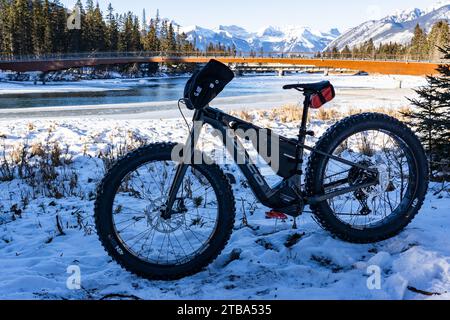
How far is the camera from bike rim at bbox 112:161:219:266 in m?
3.12

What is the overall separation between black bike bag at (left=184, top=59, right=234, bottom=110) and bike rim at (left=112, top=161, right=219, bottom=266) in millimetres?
511

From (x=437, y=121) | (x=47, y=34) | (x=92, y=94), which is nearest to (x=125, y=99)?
(x=92, y=94)

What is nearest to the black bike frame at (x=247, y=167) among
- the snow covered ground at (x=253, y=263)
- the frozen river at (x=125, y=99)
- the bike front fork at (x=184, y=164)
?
the bike front fork at (x=184, y=164)

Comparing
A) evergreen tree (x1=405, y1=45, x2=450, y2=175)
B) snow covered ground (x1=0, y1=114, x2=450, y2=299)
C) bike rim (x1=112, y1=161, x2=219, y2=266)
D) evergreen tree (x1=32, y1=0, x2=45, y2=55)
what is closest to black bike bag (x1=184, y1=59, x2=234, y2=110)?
bike rim (x1=112, y1=161, x2=219, y2=266)

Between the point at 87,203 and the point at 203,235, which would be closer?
the point at 203,235

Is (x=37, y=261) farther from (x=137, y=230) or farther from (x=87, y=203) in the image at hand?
(x=87, y=203)

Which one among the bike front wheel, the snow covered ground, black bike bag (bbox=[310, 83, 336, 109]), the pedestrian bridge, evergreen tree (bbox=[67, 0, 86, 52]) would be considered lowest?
the snow covered ground

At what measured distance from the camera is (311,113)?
1557 cm

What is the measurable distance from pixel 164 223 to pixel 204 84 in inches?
44.4

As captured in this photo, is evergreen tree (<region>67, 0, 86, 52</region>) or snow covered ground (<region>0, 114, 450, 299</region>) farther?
evergreen tree (<region>67, 0, 86, 52</region>)

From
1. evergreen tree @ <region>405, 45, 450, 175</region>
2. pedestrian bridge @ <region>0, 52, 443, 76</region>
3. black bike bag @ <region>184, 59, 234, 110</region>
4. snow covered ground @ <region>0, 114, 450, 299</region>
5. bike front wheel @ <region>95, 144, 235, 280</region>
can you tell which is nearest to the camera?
snow covered ground @ <region>0, 114, 450, 299</region>

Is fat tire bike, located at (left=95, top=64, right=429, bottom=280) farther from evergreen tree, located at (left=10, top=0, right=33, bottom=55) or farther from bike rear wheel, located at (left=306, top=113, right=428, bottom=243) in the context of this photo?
evergreen tree, located at (left=10, top=0, right=33, bottom=55)
